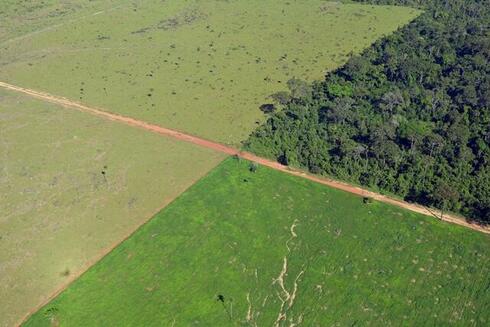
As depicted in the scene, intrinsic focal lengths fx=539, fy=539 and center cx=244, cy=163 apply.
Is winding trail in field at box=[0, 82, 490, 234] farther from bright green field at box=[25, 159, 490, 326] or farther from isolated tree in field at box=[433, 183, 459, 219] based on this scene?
bright green field at box=[25, 159, 490, 326]

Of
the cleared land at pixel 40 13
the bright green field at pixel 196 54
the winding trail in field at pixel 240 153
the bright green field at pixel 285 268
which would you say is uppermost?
the cleared land at pixel 40 13

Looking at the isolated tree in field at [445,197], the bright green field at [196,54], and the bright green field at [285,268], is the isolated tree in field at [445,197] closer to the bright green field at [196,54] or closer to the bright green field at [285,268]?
the bright green field at [285,268]

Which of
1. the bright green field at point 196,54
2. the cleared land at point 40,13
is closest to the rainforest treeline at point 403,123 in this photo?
the bright green field at point 196,54

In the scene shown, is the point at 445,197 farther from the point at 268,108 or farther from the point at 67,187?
the point at 67,187

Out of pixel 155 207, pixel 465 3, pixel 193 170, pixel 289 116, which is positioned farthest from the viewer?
pixel 465 3

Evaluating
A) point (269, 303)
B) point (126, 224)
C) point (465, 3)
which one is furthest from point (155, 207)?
point (465, 3)

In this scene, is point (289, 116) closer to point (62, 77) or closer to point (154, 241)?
point (154, 241)

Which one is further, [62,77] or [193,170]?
[62,77]
